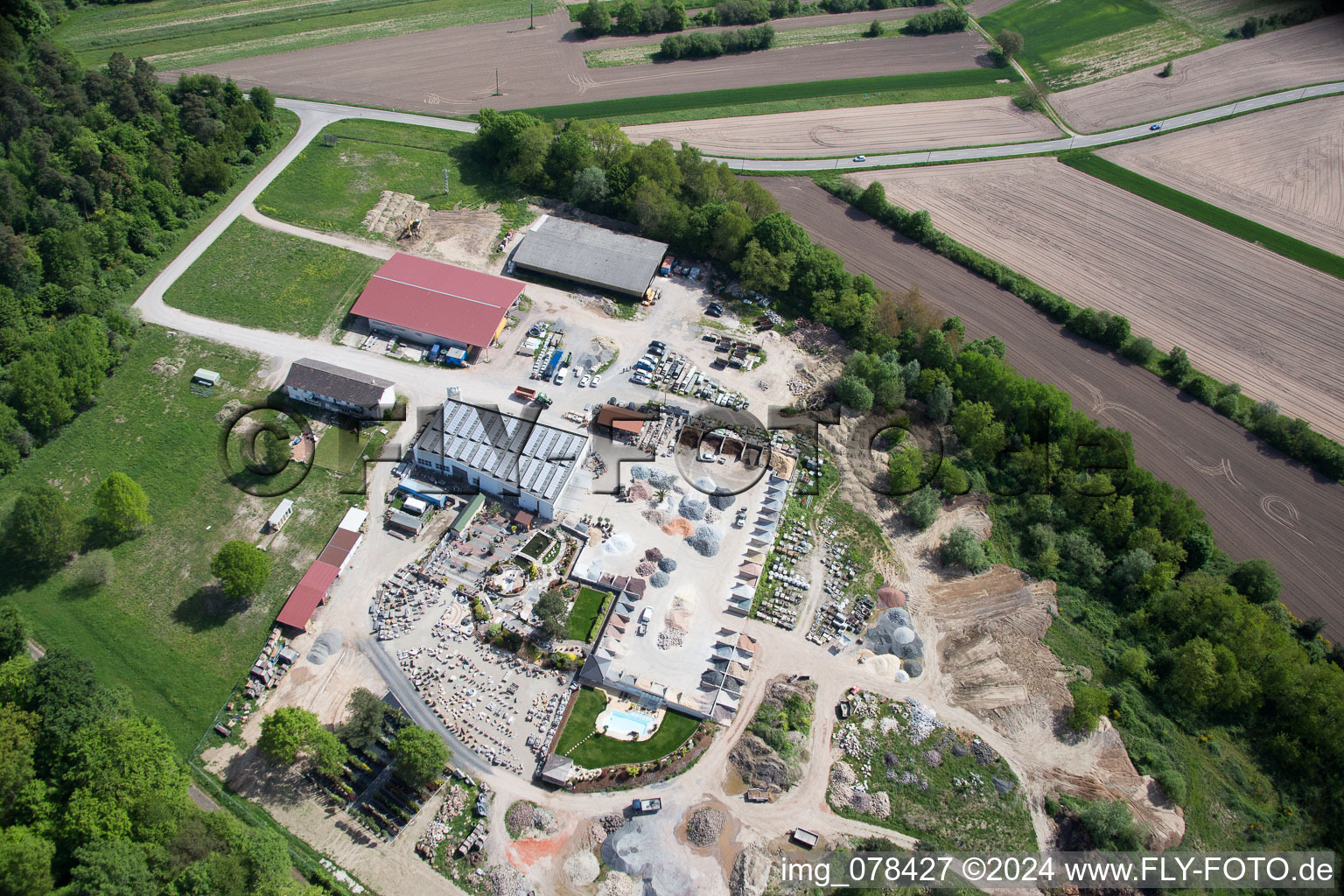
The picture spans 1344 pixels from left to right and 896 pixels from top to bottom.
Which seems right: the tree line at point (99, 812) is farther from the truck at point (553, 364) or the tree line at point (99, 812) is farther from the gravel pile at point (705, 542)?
the truck at point (553, 364)

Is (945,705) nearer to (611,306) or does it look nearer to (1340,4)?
(611,306)

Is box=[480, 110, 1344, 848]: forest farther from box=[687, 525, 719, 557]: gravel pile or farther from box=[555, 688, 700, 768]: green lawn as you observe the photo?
box=[555, 688, 700, 768]: green lawn

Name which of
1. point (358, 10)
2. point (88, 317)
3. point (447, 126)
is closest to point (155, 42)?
point (358, 10)

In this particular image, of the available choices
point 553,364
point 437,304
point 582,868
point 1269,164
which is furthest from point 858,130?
point 582,868

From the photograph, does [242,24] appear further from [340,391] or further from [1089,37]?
[1089,37]

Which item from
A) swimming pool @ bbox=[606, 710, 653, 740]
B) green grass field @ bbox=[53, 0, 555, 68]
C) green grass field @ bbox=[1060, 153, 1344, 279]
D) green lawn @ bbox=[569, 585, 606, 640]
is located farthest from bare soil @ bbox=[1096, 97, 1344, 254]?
green grass field @ bbox=[53, 0, 555, 68]
